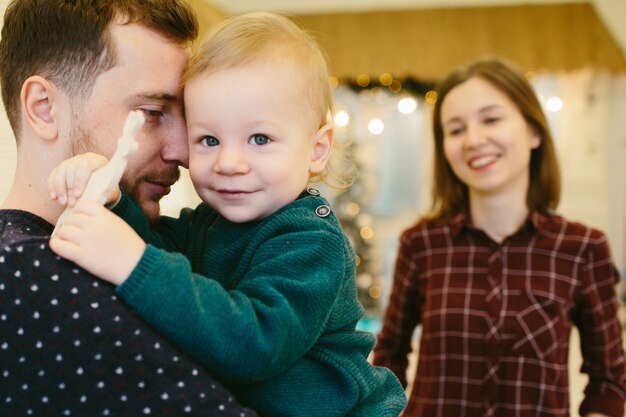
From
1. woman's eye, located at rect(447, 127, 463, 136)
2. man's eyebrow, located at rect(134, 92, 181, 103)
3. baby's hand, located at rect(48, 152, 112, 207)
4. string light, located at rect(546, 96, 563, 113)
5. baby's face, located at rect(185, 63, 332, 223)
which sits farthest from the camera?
string light, located at rect(546, 96, 563, 113)

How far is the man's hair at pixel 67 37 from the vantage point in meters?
1.18

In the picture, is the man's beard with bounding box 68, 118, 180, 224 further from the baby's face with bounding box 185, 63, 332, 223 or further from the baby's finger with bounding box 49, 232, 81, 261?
the baby's finger with bounding box 49, 232, 81, 261

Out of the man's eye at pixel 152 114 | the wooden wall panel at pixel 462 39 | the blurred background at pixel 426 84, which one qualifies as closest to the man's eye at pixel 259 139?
the man's eye at pixel 152 114

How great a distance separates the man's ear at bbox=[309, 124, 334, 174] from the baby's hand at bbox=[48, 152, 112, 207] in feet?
1.30

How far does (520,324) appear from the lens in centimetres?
204

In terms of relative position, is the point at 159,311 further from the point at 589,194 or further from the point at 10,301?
the point at 589,194

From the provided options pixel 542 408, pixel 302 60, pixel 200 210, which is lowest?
pixel 542 408

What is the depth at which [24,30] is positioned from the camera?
47.9 inches

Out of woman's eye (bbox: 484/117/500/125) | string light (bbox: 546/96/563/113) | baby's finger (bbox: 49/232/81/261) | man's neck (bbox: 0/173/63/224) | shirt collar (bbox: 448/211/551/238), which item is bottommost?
shirt collar (bbox: 448/211/551/238)

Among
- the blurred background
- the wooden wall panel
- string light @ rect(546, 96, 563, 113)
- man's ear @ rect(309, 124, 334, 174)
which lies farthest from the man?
string light @ rect(546, 96, 563, 113)

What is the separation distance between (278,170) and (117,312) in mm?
370

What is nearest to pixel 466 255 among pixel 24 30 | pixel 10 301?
pixel 24 30

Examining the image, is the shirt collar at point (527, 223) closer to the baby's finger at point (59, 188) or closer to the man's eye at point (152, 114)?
the man's eye at point (152, 114)

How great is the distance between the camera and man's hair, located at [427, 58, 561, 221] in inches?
87.1
